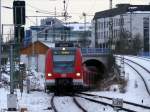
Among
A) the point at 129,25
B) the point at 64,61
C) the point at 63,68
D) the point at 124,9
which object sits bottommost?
the point at 63,68

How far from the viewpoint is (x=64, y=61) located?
3741 cm

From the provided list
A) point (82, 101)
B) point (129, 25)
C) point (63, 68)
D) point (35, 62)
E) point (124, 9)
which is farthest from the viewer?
point (124, 9)

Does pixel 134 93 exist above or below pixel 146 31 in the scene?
below

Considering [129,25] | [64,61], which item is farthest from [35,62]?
[129,25]

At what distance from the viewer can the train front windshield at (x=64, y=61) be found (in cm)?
3719

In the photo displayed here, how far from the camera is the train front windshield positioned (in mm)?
37188

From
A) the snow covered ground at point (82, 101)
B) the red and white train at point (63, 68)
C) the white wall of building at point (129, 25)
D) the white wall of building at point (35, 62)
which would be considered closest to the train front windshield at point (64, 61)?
the red and white train at point (63, 68)

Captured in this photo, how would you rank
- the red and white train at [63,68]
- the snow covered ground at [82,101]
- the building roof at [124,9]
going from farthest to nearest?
the building roof at [124,9], the red and white train at [63,68], the snow covered ground at [82,101]

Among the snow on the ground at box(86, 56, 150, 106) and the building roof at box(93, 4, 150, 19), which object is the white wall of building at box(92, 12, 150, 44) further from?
the snow on the ground at box(86, 56, 150, 106)

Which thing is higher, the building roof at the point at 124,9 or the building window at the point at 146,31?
the building roof at the point at 124,9

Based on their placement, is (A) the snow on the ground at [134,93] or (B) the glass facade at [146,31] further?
(B) the glass facade at [146,31]

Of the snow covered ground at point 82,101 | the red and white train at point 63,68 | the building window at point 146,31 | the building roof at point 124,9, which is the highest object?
the building roof at point 124,9

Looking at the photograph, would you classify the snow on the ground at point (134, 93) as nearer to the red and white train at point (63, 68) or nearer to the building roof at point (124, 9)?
the red and white train at point (63, 68)

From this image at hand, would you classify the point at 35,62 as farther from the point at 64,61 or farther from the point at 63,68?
the point at 63,68
